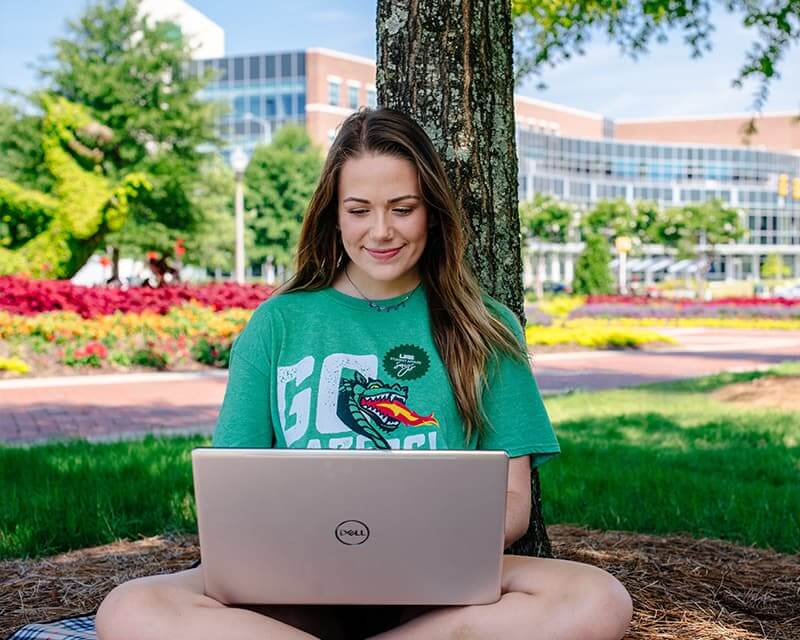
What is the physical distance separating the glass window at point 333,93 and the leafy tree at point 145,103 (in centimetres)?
3611

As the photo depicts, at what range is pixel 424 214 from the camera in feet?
7.97

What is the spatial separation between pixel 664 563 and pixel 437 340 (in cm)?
162

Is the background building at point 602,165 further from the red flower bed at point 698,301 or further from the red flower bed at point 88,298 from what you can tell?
the red flower bed at point 88,298

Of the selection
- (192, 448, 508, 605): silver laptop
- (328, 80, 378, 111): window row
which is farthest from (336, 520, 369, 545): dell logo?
(328, 80, 378, 111): window row

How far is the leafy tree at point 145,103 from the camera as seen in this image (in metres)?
25.4

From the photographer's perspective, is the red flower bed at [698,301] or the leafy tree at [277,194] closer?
the red flower bed at [698,301]

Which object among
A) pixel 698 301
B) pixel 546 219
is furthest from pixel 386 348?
pixel 546 219

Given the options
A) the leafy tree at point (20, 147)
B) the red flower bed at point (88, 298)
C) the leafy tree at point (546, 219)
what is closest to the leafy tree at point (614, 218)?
the leafy tree at point (546, 219)

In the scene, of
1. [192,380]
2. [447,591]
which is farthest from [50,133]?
[447,591]

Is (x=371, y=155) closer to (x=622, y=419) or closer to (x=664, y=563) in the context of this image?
(x=664, y=563)

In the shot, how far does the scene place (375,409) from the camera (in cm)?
230

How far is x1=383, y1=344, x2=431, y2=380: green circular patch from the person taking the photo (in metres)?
2.38

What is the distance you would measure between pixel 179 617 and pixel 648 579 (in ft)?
6.13

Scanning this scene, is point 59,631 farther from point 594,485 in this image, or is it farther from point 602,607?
point 594,485
